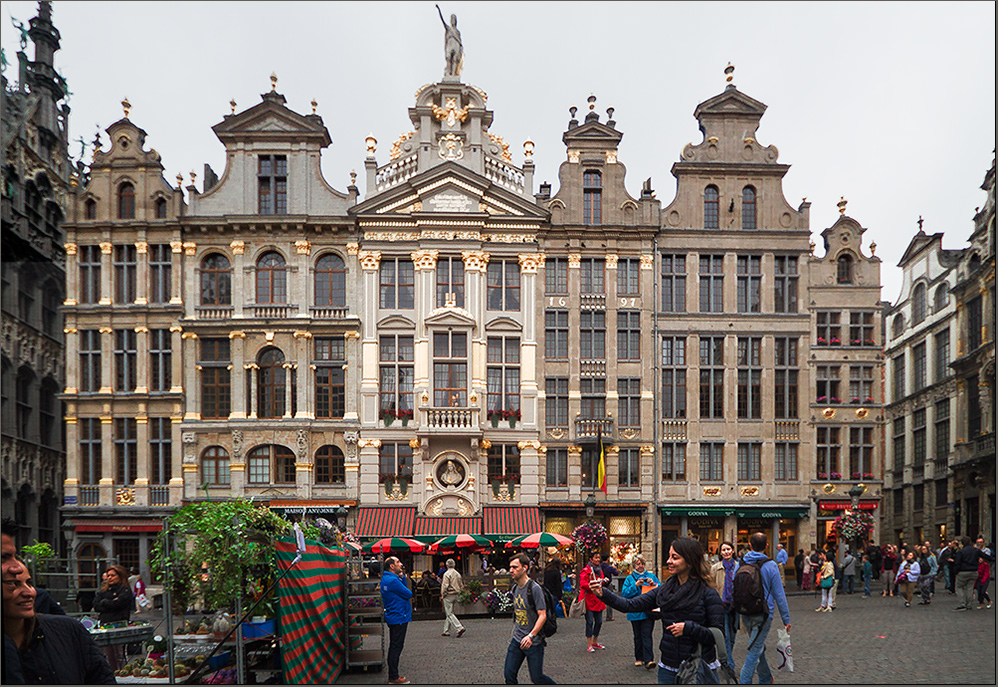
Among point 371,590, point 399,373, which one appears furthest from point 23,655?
point 399,373

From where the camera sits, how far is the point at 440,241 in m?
36.4

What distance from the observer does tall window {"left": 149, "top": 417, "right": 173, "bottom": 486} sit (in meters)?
35.9

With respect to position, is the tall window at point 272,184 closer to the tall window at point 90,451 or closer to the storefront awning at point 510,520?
the tall window at point 90,451

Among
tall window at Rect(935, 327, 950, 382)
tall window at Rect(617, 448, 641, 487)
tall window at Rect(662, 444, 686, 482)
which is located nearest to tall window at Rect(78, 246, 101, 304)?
tall window at Rect(617, 448, 641, 487)

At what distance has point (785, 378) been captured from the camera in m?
37.0

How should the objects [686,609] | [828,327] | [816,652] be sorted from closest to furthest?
1. [686,609]
2. [816,652]
3. [828,327]

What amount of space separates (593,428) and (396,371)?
7903 millimetres

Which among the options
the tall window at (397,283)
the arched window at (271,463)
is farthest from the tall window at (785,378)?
the arched window at (271,463)

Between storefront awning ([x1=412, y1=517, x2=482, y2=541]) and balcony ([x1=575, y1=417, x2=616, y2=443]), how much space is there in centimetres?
507

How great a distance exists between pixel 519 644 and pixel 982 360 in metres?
35.4

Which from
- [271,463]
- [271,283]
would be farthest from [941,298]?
[271,463]

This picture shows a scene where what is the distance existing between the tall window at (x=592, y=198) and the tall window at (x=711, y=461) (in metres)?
9.87

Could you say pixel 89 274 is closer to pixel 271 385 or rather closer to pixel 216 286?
pixel 216 286

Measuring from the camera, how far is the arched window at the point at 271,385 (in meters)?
36.1
